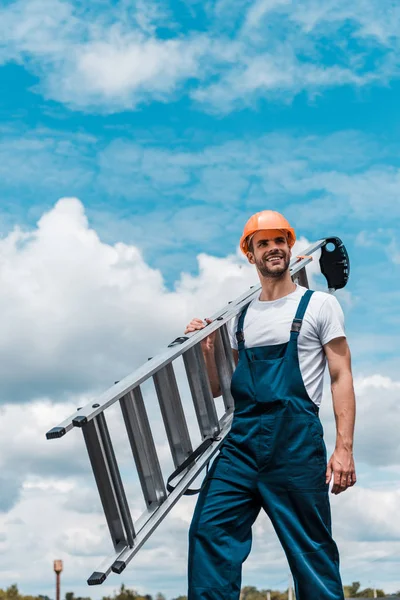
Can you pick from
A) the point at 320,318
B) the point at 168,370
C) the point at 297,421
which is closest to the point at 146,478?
the point at 168,370

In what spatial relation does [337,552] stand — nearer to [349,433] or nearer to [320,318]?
[349,433]

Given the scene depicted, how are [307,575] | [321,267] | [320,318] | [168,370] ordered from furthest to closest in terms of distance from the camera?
[321,267], [168,370], [320,318], [307,575]

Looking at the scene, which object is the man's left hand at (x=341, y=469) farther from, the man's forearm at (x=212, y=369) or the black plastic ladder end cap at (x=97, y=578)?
the black plastic ladder end cap at (x=97, y=578)

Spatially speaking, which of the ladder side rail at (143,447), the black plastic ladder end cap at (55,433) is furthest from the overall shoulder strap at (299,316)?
the black plastic ladder end cap at (55,433)

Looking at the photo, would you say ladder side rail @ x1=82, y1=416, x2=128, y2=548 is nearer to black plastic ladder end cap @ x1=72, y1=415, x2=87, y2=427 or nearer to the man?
black plastic ladder end cap @ x1=72, y1=415, x2=87, y2=427

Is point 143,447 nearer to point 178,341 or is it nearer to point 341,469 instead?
point 178,341

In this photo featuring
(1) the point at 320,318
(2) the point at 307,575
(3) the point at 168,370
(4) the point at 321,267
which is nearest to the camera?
(2) the point at 307,575

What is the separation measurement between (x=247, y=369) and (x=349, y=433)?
541 millimetres

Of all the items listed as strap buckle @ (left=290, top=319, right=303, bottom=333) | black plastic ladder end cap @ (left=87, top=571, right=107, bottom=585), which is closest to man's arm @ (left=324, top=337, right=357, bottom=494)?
strap buckle @ (left=290, top=319, right=303, bottom=333)

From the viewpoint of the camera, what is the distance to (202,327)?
398 centimetres

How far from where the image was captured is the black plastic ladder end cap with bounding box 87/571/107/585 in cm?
329

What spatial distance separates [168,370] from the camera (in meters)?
3.81

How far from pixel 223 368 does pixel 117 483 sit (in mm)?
1048

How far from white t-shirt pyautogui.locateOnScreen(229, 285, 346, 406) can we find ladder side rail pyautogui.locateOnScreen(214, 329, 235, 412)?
0.54 metres
